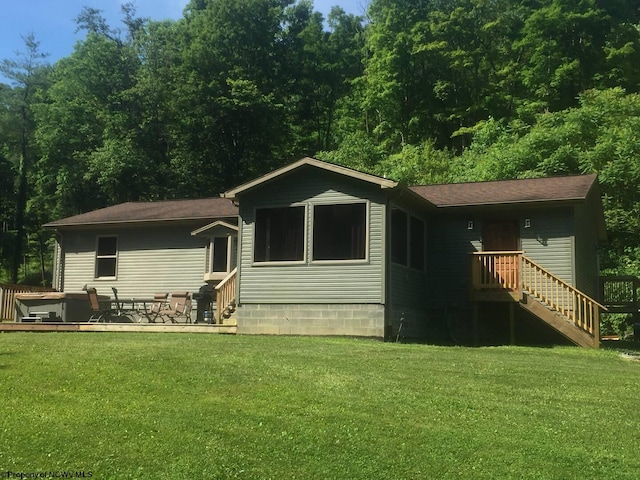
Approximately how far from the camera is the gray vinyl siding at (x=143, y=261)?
1856cm

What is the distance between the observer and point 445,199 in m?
16.8

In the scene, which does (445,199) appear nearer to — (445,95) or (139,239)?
(139,239)

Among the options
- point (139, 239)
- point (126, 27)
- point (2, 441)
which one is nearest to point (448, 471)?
point (2, 441)

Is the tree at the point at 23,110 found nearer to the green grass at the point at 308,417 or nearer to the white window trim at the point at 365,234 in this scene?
the white window trim at the point at 365,234

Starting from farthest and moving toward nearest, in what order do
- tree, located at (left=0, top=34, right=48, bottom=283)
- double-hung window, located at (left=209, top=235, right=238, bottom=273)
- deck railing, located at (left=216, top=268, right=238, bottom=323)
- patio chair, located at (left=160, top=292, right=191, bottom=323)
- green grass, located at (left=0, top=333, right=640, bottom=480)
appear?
tree, located at (left=0, top=34, right=48, bottom=283)
double-hung window, located at (left=209, top=235, right=238, bottom=273)
patio chair, located at (left=160, top=292, right=191, bottom=323)
deck railing, located at (left=216, top=268, right=238, bottom=323)
green grass, located at (left=0, top=333, right=640, bottom=480)

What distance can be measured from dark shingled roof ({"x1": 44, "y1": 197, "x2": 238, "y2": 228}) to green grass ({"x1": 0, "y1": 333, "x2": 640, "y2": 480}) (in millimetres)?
9196

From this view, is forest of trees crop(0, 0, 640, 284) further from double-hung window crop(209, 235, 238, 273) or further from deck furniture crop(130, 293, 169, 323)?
deck furniture crop(130, 293, 169, 323)

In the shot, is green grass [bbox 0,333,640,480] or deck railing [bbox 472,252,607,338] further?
deck railing [bbox 472,252,607,338]

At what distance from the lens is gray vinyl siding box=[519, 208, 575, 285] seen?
15.2m

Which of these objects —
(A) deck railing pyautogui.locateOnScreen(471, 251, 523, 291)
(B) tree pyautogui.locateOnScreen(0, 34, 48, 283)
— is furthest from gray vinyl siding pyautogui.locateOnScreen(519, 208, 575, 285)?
(B) tree pyautogui.locateOnScreen(0, 34, 48, 283)

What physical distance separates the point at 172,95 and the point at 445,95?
15161 millimetres

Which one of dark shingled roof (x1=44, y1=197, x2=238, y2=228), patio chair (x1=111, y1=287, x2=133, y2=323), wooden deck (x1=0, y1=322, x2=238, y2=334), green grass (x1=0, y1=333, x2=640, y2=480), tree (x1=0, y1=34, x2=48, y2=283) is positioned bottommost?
green grass (x1=0, y1=333, x2=640, y2=480)

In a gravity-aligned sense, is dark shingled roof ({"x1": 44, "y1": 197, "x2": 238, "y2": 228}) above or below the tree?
below

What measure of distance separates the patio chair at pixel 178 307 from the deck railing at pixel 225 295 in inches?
60.5
